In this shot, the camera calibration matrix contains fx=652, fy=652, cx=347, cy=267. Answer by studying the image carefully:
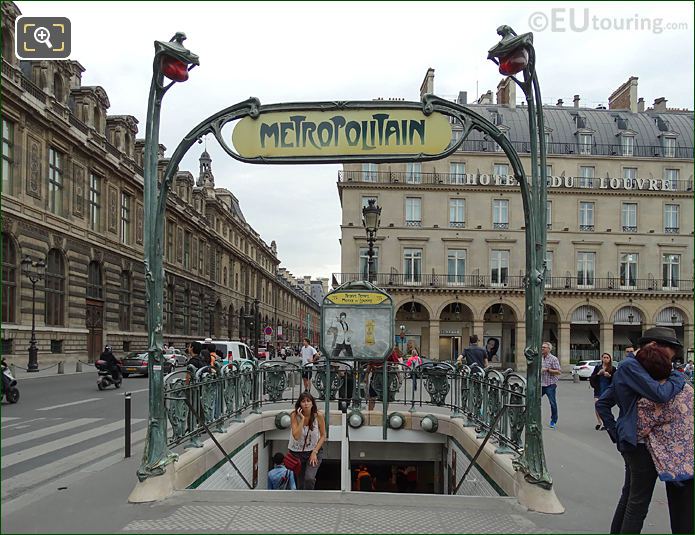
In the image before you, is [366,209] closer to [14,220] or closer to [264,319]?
[14,220]

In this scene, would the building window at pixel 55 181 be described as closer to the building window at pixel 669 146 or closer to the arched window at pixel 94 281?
the arched window at pixel 94 281

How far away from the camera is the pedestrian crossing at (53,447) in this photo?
8.63 metres

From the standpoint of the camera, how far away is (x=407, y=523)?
5867 mm

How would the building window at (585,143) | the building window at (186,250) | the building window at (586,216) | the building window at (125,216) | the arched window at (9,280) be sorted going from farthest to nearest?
the building window at (186,250) → the building window at (585,143) → the building window at (586,216) → the building window at (125,216) → the arched window at (9,280)

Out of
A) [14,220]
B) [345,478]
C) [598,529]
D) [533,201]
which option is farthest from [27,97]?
[598,529]

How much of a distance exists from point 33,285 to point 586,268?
40.6 metres

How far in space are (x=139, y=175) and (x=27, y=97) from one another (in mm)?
17300

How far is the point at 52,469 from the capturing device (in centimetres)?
923

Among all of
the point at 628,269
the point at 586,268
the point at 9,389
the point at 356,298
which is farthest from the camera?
the point at 628,269

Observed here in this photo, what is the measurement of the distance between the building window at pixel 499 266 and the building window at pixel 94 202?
96.2 feet

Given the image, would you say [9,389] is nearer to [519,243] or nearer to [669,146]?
[519,243]

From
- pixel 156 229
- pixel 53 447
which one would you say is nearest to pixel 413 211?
pixel 53 447

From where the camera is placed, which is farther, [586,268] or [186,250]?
[186,250]

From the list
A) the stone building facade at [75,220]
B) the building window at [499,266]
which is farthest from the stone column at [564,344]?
the stone building facade at [75,220]
